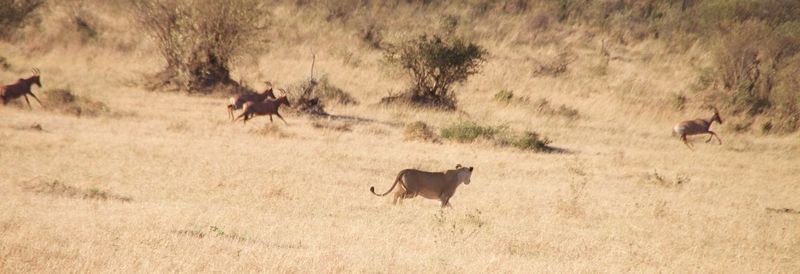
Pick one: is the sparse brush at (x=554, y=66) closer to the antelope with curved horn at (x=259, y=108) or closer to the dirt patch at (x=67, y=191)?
the antelope with curved horn at (x=259, y=108)

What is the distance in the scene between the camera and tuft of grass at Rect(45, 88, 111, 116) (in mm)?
19586

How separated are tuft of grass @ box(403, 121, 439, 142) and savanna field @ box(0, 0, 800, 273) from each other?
0.05 meters

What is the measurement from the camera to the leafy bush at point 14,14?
3047 cm

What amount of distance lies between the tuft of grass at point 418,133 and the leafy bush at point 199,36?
881cm

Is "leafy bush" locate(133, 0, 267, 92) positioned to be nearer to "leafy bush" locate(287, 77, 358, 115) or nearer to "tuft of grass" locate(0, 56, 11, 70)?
"leafy bush" locate(287, 77, 358, 115)

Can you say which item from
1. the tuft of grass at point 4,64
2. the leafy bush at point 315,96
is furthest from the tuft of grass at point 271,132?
the tuft of grass at point 4,64

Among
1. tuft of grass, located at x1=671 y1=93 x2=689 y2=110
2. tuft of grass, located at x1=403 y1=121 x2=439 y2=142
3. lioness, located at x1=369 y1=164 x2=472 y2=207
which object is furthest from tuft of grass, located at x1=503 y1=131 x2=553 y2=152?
tuft of grass, located at x1=671 y1=93 x2=689 y2=110

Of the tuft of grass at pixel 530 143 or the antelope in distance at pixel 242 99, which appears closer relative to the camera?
the tuft of grass at pixel 530 143

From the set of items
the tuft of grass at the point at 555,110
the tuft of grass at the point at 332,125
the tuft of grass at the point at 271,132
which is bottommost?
the tuft of grass at the point at 555,110

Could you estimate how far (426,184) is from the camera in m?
11.9

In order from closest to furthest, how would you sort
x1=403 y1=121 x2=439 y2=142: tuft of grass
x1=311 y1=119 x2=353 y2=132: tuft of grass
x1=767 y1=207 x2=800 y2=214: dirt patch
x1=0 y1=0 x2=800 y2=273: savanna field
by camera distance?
1. x1=0 y1=0 x2=800 y2=273: savanna field
2. x1=767 y1=207 x2=800 y2=214: dirt patch
3. x1=403 y1=121 x2=439 y2=142: tuft of grass
4. x1=311 y1=119 x2=353 y2=132: tuft of grass

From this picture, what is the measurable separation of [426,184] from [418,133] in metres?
7.52

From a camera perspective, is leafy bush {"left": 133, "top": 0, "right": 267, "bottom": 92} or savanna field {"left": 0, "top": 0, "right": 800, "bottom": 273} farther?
leafy bush {"left": 133, "top": 0, "right": 267, "bottom": 92}

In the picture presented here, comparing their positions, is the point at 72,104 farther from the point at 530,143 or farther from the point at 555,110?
the point at 555,110
